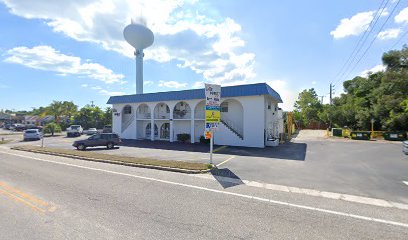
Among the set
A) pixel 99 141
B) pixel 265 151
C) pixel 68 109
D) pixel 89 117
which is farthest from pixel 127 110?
pixel 68 109

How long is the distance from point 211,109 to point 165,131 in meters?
19.7

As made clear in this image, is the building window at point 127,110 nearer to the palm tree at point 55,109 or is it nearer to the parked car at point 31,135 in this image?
the parked car at point 31,135

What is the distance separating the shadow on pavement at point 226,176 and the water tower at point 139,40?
133 ft

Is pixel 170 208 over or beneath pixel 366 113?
beneath

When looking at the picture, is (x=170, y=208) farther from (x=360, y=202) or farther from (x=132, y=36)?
(x=132, y=36)

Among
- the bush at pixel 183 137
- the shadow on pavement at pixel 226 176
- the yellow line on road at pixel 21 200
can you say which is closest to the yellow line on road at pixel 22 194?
the yellow line on road at pixel 21 200

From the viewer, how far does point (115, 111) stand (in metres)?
33.7

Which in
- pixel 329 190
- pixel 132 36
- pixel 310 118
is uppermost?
pixel 132 36

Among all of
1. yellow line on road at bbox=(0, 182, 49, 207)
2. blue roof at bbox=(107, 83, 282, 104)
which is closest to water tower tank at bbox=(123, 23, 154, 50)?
blue roof at bbox=(107, 83, 282, 104)

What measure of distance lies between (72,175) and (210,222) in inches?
297

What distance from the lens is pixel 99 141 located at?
835 inches

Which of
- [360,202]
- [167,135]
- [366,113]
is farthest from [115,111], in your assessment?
[366,113]

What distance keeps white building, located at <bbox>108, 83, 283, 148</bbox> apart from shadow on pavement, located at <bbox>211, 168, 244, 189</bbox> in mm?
12242

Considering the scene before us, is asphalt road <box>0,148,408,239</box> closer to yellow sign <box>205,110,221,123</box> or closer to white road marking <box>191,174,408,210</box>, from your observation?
white road marking <box>191,174,408,210</box>
